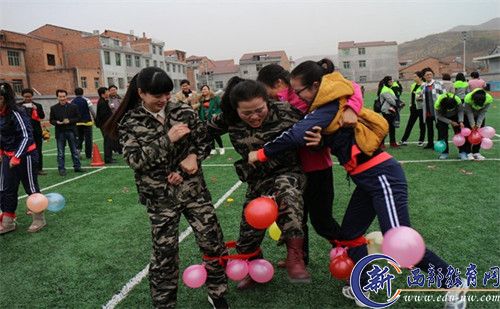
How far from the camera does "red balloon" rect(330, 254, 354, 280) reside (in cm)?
312

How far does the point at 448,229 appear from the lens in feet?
15.3

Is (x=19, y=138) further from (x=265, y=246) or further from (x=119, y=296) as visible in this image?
(x=265, y=246)

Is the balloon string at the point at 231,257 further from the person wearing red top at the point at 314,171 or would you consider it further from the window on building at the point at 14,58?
the window on building at the point at 14,58

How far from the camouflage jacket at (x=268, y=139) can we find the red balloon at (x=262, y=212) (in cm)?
40

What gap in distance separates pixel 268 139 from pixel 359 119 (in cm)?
73

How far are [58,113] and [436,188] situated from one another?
9183 millimetres

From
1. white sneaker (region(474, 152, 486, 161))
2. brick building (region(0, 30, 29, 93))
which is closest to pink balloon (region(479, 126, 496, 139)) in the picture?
white sneaker (region(474, 152, 486, 161))

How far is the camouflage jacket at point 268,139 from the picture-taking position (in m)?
3.11

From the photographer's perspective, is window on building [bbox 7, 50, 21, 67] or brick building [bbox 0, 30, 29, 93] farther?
window on building [bbox 7, 50, 21, 67]

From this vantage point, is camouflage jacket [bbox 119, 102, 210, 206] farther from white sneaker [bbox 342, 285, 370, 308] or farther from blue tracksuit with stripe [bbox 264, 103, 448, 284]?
white sneaker [bbox 342, 285, 370, 308]

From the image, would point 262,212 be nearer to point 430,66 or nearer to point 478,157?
point 478,157

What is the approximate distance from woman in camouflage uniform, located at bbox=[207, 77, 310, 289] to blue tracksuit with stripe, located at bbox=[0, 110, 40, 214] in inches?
Answer: 137

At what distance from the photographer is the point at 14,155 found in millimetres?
5301

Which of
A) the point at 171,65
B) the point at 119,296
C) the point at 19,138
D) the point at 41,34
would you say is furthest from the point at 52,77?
the point at 119,296
